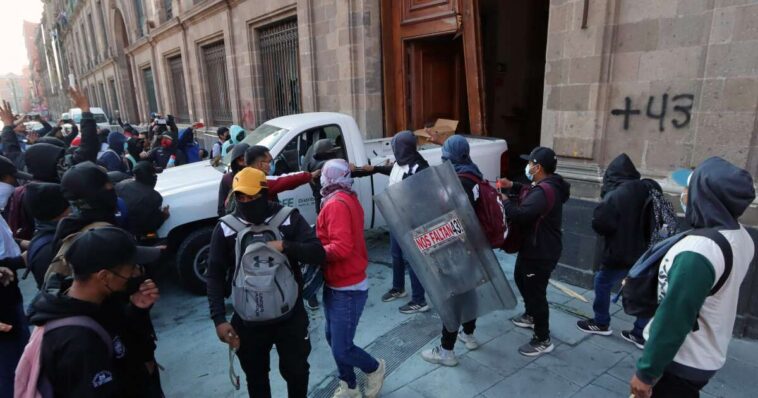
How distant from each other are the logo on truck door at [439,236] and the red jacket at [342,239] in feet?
1.32

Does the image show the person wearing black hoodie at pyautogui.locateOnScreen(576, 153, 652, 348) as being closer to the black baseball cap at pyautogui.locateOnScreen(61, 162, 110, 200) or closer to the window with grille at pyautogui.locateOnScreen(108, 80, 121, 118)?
the black baseball cap at pyautogui.locateOnScreen(61, 162, 110, 200)

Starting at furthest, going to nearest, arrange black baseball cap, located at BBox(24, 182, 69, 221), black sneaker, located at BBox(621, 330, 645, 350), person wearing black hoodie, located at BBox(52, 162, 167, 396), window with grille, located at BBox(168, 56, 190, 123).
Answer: window with grille, located at BBox(168, 56, 190, 123), black sneaker, located at BBox(621, 330, 645, 350), black baseball cap, located at BBox(24, 182, 69, 221), person wearing black hoodie, located at BBox(52, 162, 167, 396)

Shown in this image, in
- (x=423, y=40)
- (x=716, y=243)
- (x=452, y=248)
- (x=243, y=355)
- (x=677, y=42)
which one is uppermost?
(x=423, y=40)

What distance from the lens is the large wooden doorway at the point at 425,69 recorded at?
6785 millimetres

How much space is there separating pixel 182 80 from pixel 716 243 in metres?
17.2

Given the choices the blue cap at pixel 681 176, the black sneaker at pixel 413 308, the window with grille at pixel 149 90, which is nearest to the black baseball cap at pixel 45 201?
the black sneaker at pixel 413 308

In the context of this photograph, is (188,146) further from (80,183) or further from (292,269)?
(292,269)

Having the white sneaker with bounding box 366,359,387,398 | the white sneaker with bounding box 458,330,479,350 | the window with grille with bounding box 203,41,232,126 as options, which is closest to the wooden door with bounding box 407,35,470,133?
the white sneaker with bounding box 458,330,479,350

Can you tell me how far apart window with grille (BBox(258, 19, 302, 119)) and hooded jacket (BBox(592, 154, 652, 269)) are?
25.2 feet

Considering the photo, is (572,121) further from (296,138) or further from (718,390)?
(296,138)

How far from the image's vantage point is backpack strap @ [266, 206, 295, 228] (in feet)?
7.35

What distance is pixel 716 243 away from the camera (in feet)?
5.43

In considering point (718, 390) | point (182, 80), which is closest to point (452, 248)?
point (718, 390)

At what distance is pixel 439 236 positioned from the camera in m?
2.73
